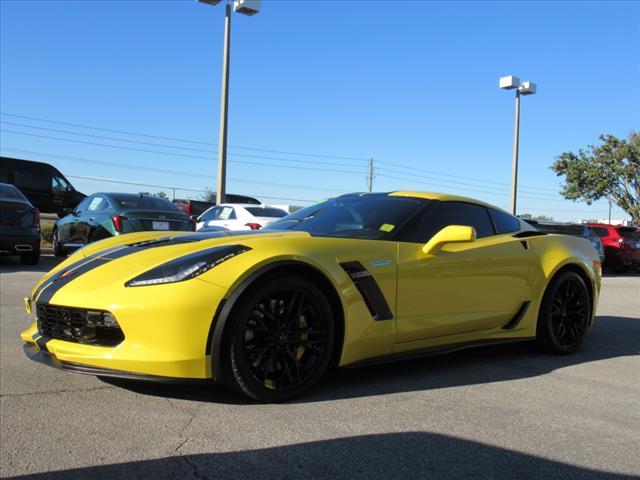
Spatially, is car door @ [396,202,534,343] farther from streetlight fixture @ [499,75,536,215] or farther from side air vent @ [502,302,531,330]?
streetlight fixture @ [499,75,536,215]

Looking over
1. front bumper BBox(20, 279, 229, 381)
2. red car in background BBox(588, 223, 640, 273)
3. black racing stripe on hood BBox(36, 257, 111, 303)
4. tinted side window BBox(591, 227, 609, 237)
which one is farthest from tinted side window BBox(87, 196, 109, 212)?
tinted side window BBox(591, 227, 609, 237)

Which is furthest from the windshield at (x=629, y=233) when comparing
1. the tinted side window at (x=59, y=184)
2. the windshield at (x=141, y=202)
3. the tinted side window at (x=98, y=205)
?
the tinted side window at (x=59, y=184)

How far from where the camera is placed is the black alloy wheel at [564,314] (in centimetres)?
485

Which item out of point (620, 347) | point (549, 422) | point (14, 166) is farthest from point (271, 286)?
point (14, 166)

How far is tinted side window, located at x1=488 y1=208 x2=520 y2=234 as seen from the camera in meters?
4.82

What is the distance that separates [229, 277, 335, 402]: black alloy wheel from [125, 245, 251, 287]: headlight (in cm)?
27

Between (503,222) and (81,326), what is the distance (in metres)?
3.37

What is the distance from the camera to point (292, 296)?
334 centimetres

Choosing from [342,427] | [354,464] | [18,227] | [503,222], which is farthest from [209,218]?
[354,464]

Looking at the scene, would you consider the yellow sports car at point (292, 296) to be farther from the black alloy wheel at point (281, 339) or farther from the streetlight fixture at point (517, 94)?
the streetlight fixture at point (517, 94)

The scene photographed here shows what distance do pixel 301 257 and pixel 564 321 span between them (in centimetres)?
282

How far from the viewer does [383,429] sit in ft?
9.80

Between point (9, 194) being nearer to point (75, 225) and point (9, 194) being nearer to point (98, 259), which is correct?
point (75, 225)

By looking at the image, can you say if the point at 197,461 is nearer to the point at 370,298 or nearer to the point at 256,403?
the point at 256,403
